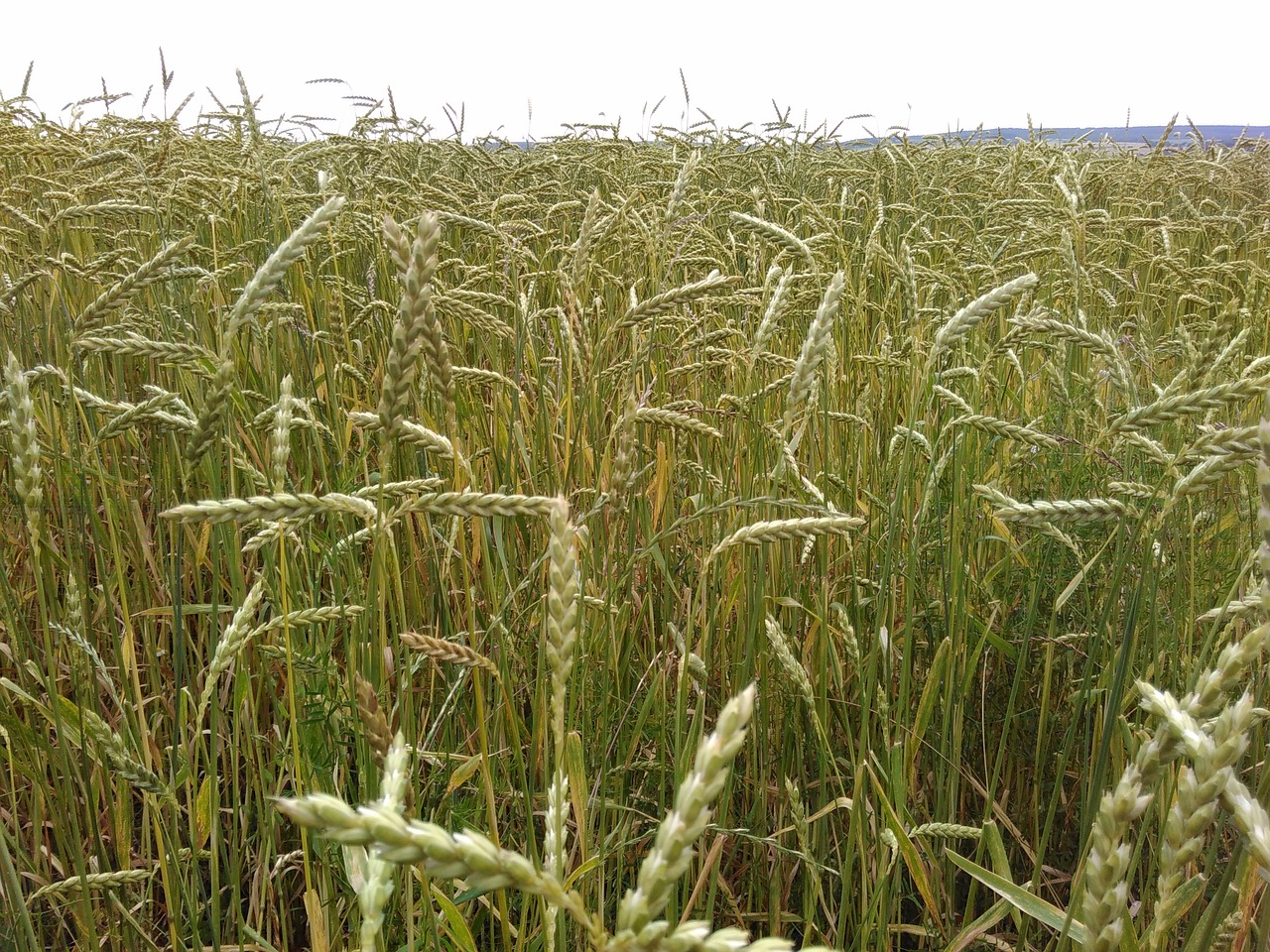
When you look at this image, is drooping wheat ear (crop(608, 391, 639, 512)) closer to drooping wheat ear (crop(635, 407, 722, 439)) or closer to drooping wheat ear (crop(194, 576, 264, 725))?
drooping wheat ear (crop(635, 407, 722, 439))

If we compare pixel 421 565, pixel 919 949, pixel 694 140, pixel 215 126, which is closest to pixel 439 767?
pixel 421 565

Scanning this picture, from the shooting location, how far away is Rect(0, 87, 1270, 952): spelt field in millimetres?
941

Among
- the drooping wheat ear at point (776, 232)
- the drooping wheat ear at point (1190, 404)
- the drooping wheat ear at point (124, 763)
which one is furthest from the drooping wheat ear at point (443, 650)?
the drooping wheat ear at point (776, 232)

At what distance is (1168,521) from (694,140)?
3.19 m

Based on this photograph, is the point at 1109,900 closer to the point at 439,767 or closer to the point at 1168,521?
the point at 439,767

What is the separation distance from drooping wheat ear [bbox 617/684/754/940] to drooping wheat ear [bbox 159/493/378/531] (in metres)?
0.50

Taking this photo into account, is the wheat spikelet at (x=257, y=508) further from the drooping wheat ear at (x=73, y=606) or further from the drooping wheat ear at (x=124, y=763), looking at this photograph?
the drooping wheat ear at (x=73, y=606)

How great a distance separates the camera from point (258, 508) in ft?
2.82

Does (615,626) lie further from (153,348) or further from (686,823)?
(686,823)

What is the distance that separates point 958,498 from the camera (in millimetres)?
2025

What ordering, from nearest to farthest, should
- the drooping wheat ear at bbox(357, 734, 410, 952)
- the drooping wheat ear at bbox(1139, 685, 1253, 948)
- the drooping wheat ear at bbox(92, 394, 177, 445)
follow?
the drooping wheat ear at bbox(1139, 685, 1253, 948) → the drooping wheat ear at bbox(357, 734, 410, 952) → the drooping wheat ear at bbox(92, 394, 177, 445)

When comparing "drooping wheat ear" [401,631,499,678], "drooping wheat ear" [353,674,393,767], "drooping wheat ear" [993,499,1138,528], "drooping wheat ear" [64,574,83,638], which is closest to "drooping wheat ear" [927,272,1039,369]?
"drooping wheat ear" [993,499,1138,528]

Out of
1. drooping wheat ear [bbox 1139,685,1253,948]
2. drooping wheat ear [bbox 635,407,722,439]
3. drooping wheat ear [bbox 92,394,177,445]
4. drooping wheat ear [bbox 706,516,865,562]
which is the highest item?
drooping wheat ear [bbox 92,394,177,445]

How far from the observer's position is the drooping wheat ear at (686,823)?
0.43 m
